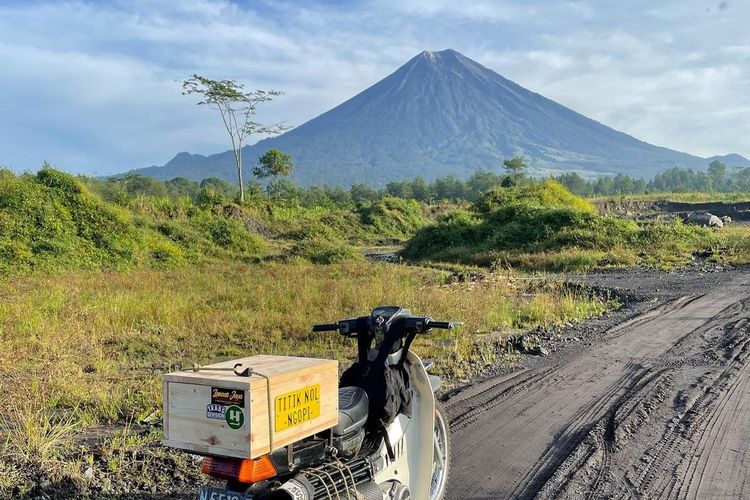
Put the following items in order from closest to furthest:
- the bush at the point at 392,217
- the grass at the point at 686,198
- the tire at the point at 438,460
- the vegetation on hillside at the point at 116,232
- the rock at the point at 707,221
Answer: the tire at the point at 438,460
the vegetation on hillside at the point at 116,232
the rock at the point at 707,221
the bush at the point at 392,217
the grass at the point at 686,198

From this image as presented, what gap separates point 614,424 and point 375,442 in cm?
258

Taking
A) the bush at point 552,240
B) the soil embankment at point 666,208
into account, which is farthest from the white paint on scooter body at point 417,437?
the soil embankment at point 666,208

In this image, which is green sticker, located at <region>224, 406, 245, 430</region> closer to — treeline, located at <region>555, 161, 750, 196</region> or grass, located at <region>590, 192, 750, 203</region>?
grass, located at <region>590, 192, 750, 203</region>

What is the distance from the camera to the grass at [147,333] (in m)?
4.28

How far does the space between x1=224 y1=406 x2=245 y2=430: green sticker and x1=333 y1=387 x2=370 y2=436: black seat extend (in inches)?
27.3

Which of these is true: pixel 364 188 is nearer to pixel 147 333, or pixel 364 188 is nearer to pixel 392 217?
pixel 392 217

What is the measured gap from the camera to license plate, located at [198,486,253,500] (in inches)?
95.7

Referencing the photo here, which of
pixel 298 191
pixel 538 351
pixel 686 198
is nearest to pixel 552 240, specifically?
pixel 538 351

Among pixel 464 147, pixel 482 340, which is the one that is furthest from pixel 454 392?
pixel 464 147

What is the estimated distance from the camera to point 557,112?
199250 millimetres

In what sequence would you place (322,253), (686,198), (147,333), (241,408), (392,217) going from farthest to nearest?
(686,198) < (392,217) < (322,253) < (147,333) < (241,408)

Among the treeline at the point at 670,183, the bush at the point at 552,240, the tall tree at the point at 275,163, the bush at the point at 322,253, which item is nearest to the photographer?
the bush at the point at 552,240

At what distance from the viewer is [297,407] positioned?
2.54 m

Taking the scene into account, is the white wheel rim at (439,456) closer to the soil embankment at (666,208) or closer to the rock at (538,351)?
the rock at (538,351)
